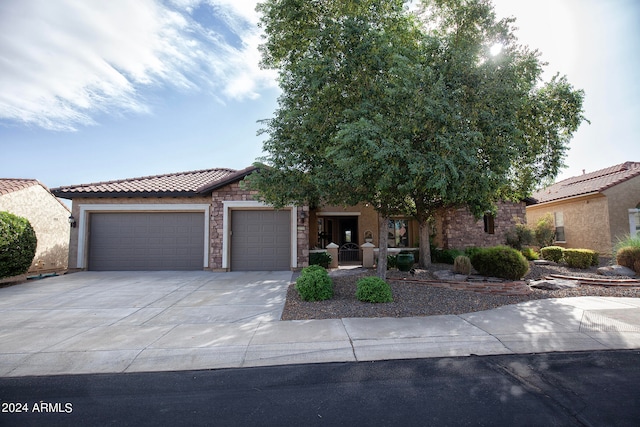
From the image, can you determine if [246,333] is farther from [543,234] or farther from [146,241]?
[543,234]

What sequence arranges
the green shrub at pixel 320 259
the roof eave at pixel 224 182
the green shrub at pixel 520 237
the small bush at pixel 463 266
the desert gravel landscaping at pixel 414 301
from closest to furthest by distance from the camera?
the desert gravel landscaping at pixel 414 301
the small bush at pixel 463 266
the roof eave at pixel 224 182
the green shrub at pixel 320 259
the green shrub at pixel 520 237

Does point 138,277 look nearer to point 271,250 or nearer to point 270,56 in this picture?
point 271,250

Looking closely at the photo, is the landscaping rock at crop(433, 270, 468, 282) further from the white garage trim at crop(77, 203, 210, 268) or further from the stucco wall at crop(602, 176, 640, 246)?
the stucco wall at crop(602, 176, 640, 246)

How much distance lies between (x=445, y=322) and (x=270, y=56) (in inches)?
355

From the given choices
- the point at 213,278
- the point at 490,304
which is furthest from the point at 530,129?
the point at 213,278

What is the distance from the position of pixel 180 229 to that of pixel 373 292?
9.38 m

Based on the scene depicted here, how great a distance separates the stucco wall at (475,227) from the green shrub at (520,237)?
2.09 feet

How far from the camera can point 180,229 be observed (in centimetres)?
1333

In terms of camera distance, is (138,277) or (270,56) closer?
(270,56)

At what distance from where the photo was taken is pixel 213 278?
11188mm

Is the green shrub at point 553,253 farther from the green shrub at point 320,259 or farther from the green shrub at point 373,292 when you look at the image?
the green shrub at point 373,292

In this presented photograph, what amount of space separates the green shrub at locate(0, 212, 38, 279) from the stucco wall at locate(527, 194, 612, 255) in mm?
23531

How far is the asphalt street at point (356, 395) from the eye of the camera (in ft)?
9.95

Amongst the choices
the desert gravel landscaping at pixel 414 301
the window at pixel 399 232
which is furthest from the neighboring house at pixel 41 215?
the window at pixel 399 232
